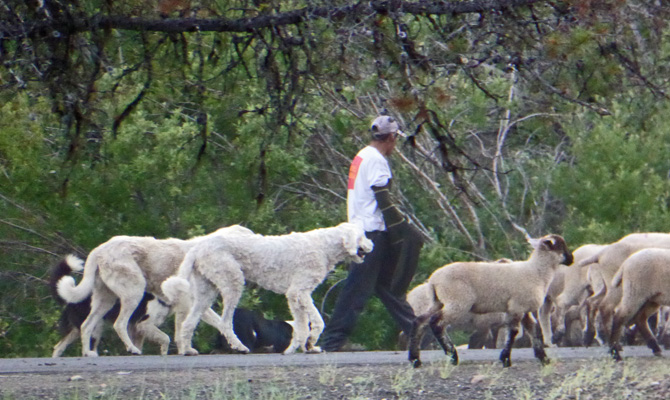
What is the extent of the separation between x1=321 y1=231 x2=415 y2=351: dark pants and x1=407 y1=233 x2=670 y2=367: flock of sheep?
0.36 metres

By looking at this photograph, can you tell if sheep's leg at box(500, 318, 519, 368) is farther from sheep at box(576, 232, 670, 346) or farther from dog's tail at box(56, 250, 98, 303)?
dog's tail at box(56, 250, 98, 303)

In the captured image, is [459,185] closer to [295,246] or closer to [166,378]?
[166,378]

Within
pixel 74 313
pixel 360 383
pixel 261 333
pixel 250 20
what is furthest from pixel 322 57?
pixel 261 333

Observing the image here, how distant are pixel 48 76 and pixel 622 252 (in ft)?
28.3

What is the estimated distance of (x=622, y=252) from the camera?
13.6m

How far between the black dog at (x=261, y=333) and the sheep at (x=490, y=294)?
398cm

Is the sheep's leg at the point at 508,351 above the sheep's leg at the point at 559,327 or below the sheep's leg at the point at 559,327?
below

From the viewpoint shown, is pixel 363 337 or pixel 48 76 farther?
pixel 363 337

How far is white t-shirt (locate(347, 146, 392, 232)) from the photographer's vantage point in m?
10.8

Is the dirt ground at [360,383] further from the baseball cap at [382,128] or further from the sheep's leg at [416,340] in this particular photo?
the baseball cap at [382,128]

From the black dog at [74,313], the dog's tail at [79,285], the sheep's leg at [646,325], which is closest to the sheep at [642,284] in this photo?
the sheep's leg at [646,325]

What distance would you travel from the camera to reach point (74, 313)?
13000mm

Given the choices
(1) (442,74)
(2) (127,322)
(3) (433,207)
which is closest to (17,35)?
(1) (442,74)

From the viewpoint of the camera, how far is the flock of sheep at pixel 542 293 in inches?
392
